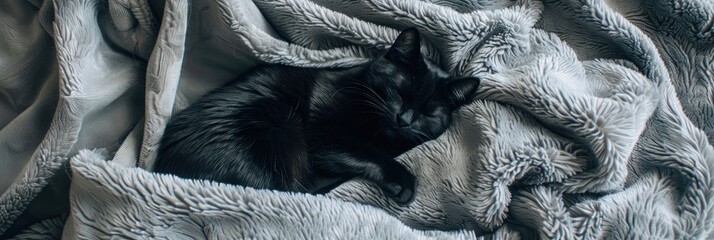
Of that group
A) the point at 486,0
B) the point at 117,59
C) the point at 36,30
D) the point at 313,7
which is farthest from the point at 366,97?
the point at 36,30

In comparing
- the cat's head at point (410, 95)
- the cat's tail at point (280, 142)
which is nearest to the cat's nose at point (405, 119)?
the cat's head at point (410, 95)

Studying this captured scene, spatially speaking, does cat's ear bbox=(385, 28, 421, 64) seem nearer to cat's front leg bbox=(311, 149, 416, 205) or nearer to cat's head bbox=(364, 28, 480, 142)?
cat's head bbox=(364, 28, 480, 142)

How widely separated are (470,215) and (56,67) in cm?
63

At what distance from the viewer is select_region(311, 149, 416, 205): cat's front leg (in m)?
0.75

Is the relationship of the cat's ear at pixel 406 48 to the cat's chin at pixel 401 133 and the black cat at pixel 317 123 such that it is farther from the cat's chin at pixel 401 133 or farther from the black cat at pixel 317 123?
the cat's chin at pixel 401 133

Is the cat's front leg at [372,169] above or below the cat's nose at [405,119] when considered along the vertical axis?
below

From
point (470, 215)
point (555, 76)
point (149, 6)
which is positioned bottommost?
point (470, 215)

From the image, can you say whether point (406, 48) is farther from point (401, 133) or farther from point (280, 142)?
point (280, 142)

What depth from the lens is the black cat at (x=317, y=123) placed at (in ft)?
2.40

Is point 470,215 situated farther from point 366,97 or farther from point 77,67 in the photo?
point 77,67

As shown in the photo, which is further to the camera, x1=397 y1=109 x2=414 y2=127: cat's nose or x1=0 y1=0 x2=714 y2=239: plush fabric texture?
x1=397 y1=109 x2=414 y2=127: cat's nose

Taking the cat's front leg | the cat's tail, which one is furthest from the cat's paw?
the cat's tail

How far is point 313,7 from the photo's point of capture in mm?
796

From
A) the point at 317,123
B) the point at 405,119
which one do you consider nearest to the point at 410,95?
the point at 405,119
